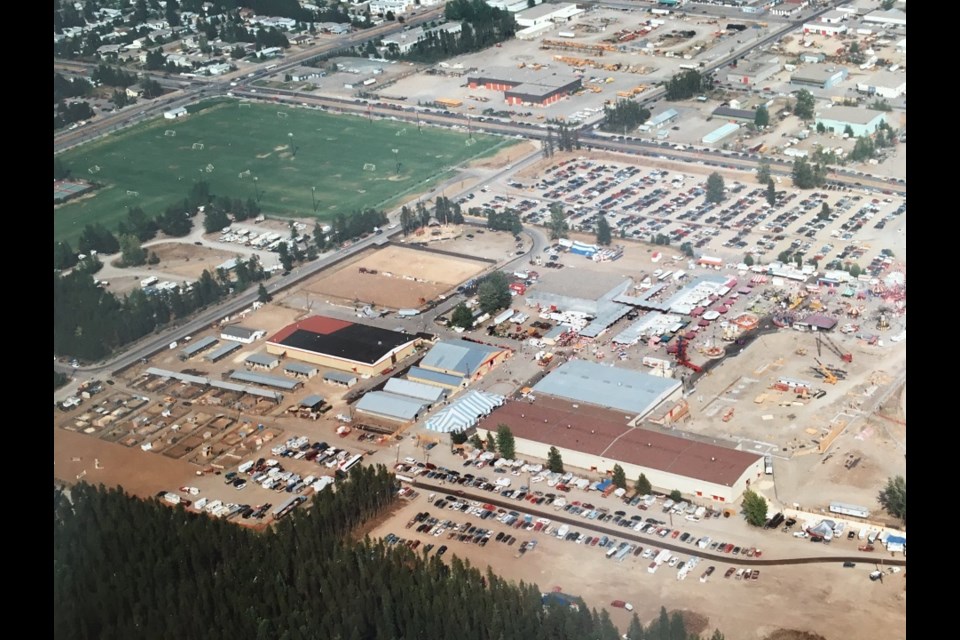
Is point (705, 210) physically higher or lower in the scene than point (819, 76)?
lower

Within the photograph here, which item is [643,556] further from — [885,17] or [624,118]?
[885,17]

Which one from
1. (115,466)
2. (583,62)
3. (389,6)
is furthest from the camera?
(389,6)

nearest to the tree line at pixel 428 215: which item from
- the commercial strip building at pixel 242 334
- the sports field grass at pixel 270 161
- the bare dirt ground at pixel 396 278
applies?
the bare dirt ground at pixel 396 278

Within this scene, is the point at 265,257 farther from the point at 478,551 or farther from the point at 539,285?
the point at 478,551

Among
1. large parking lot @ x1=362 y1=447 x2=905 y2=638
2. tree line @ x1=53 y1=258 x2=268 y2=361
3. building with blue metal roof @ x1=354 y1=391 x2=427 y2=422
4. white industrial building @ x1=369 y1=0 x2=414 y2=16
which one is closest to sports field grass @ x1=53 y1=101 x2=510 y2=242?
→ tree line @ x1=53 y1=258 x2=268 y2=361

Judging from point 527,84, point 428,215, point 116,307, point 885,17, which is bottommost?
point 428,215

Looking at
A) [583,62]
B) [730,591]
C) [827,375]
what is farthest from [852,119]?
[730,591]

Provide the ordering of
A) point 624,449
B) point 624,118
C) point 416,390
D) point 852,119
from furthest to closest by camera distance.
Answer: point 624,118, point 852,119, point 416,390, point 624,449
